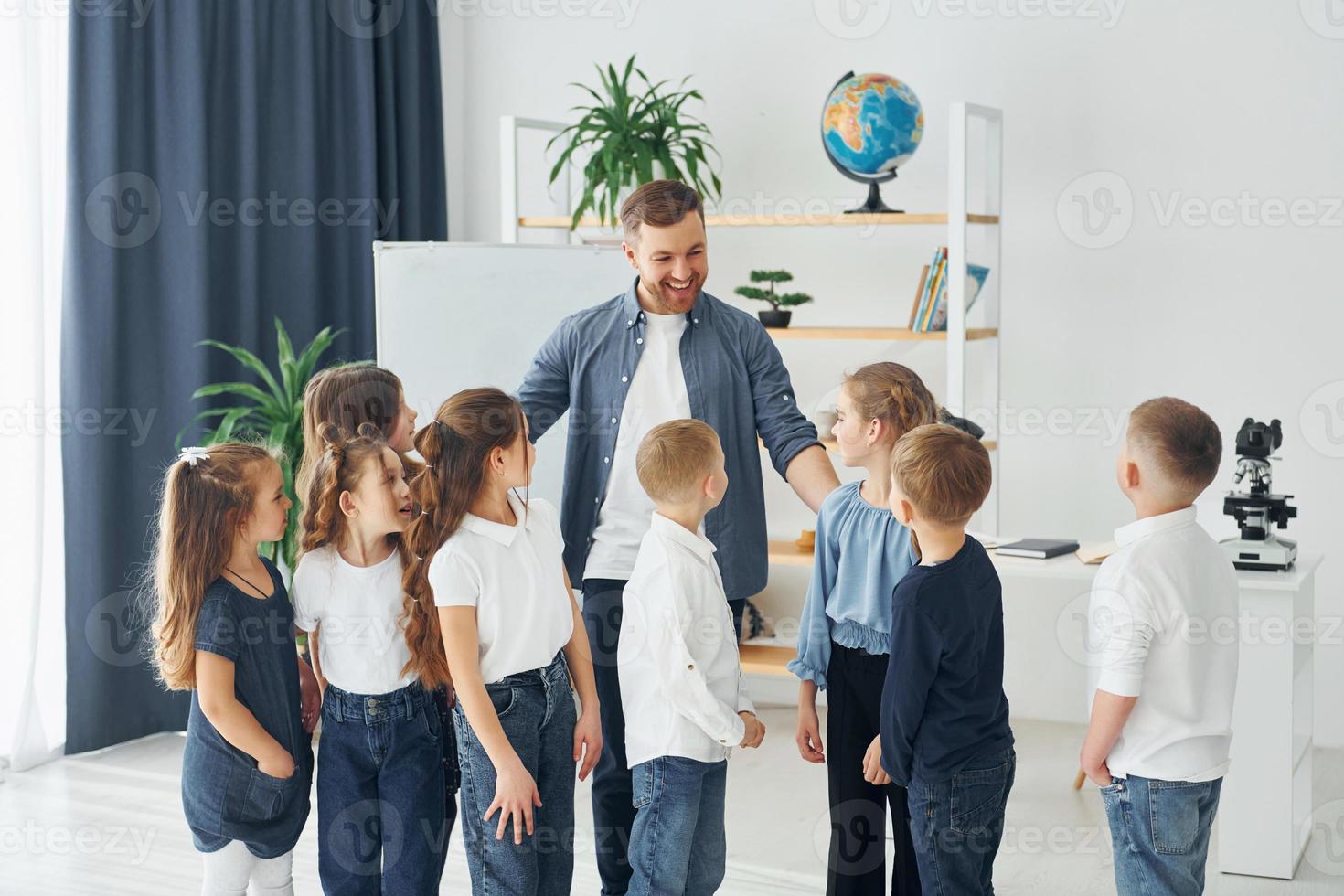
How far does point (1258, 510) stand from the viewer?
285 centimetres

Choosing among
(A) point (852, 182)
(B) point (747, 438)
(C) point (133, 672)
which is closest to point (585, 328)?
(B) point (747, 438)

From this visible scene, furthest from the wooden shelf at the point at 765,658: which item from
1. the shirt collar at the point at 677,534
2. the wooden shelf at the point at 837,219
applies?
the shirt collar at the point at 677,534

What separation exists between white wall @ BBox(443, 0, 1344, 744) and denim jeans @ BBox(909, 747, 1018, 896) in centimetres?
160

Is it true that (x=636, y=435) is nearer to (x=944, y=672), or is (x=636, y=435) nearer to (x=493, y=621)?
(x=493, y=621)

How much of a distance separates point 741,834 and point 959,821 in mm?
1319

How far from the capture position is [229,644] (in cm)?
186

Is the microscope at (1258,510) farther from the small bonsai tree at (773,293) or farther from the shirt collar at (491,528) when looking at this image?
the shirt collar at (491,528)

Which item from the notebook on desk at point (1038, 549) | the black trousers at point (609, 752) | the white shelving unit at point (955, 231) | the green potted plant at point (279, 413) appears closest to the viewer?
the black trousers at point (609, 752)

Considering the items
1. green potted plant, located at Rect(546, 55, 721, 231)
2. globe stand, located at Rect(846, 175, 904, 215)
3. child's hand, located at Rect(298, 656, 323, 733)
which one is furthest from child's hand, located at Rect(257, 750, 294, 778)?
globe stand, located at Rect(846, 175, 904, 215)

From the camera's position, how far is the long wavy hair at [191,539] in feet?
6.11

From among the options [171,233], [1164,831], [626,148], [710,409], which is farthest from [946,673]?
[171,233]

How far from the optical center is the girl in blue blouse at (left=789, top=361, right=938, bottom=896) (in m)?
1.94

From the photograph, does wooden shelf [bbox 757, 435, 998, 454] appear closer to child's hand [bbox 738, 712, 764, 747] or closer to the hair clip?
child's hand [bbox 738, 712, 764, 747]

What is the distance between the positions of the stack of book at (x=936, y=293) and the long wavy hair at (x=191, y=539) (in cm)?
214
